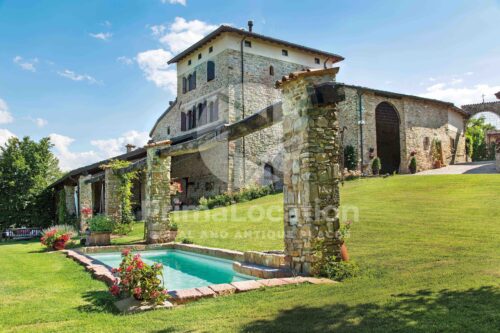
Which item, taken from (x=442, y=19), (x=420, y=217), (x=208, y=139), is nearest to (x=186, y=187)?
(x=208, y=139)

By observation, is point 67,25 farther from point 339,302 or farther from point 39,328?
point 339,302

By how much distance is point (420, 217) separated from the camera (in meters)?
10.4

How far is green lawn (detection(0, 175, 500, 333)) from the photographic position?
3818mm

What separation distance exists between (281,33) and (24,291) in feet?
75.1

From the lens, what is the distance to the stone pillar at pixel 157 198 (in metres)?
13.0

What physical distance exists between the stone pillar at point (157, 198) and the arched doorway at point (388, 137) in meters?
16.5

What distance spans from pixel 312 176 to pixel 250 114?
63.4 ft

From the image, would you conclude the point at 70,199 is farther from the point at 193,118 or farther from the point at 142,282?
the point at 142,282

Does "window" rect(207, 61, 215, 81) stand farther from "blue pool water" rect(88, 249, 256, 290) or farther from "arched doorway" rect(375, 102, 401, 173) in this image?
"blue pool water" rect(88, 249, 256, 290)

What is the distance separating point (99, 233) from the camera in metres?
12.9

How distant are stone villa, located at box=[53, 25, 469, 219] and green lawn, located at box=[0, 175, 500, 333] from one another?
13.7 m

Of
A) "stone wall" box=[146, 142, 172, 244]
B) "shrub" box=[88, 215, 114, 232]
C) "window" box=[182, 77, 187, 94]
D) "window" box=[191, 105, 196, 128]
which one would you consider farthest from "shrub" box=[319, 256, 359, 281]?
"window" box=[182, 77, 187, 94]

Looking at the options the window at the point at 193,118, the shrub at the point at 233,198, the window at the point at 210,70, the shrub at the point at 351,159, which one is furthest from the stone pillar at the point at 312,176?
the window at the point at 193,118

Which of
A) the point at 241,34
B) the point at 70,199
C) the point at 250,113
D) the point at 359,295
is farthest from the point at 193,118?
the point at 359,295
